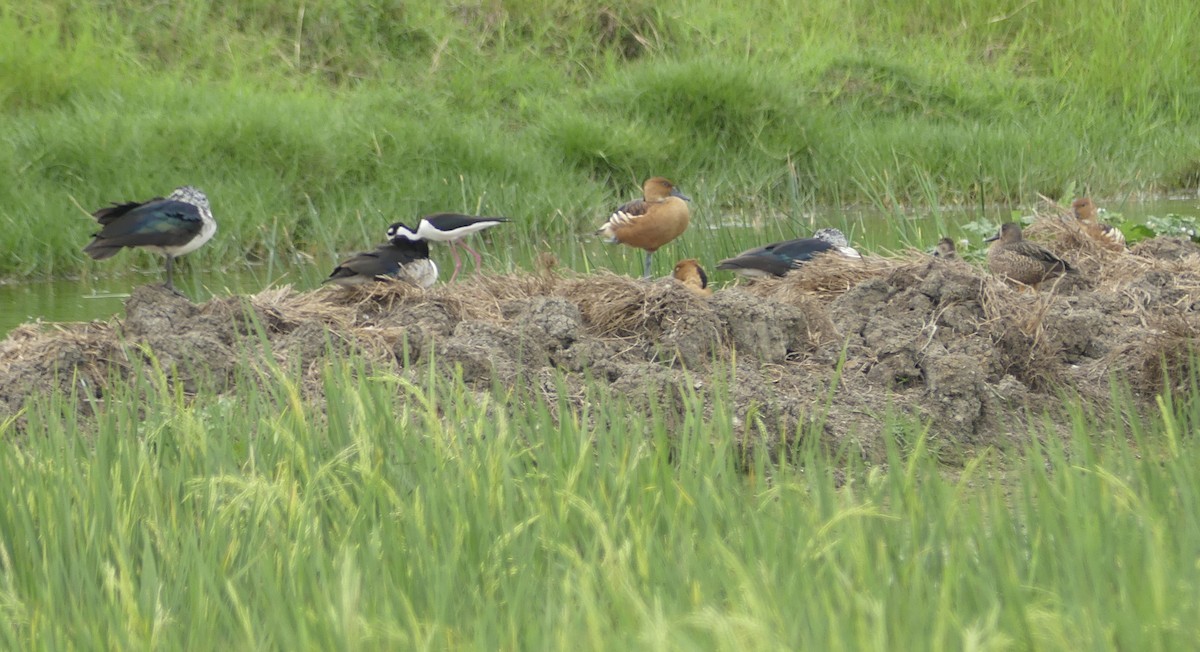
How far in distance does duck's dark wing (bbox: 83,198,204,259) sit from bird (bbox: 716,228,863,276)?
8.39 feet

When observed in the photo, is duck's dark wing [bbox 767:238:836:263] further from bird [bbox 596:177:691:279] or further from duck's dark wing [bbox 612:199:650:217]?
duck's dark wing [bbox 612:199:650:217]

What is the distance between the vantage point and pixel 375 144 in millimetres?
12133

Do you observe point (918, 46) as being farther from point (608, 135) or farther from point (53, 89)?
point (53, 89)

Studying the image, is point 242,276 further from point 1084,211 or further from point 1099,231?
point 1099,231

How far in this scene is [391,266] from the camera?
689 cm

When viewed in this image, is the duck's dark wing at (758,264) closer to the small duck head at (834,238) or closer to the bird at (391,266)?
the small duck head at (834,238)

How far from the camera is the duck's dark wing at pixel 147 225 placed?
24.3 feet

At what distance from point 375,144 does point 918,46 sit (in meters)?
7.66

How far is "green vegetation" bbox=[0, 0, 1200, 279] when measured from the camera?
1098 cm

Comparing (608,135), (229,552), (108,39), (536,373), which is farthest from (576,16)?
(229,552)

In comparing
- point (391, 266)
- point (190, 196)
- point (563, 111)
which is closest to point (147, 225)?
point (190, 196)

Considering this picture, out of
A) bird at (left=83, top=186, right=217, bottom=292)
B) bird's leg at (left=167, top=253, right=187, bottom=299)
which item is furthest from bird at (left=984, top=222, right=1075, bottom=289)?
bird at (left=83, top=186, right=217, bottom=292)

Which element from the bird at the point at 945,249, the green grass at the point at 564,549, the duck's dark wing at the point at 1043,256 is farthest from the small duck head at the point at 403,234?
the green grass at the point at 564,549

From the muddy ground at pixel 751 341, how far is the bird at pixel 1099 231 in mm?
1087
